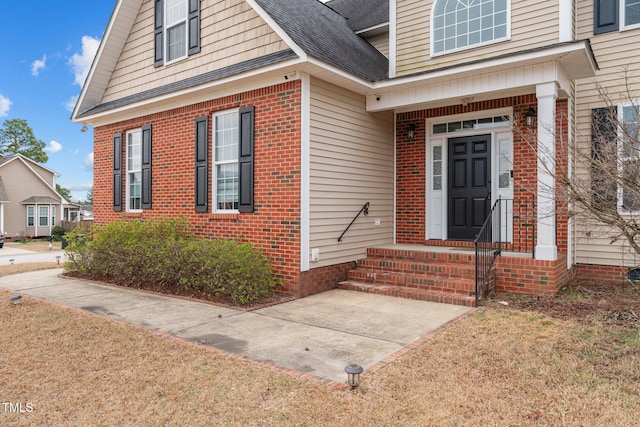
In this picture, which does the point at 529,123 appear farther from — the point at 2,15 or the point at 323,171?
the point at 2,15

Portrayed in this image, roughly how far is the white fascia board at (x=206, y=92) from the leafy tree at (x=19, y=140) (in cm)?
4079

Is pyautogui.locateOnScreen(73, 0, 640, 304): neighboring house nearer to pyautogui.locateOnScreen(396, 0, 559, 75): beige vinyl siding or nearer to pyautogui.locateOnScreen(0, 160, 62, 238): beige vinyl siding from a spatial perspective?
pyautogui.locateOnScreen(396, 0, 559, 75): beige vinyl siding

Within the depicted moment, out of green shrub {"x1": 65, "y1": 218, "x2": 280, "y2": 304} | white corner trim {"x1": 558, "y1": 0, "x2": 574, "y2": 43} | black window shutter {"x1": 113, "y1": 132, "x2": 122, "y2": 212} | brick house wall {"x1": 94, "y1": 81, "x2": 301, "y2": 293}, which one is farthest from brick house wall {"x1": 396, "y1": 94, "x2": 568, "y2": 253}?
black window shutter {"x1": 113, "y1": 132, "x2": 122, "y2": 212}

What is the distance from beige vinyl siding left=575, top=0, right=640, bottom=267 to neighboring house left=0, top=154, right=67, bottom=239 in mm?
31171

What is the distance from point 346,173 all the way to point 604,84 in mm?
4788

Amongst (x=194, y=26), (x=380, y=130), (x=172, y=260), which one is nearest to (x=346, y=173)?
(x=380, y=130)

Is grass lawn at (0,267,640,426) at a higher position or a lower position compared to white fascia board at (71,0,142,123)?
lower

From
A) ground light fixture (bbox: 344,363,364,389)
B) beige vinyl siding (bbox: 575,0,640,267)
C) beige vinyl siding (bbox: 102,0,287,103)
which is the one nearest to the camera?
ground light fixture (bbox: 344,363,364,389)

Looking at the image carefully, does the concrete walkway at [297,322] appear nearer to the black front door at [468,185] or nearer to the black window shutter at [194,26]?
the black front door at [468,185]

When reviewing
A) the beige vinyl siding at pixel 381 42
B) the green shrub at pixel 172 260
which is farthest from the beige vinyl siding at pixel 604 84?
the green shrub at pixel 172 260

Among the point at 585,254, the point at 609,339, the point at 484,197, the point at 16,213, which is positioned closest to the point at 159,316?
the point at 609,339

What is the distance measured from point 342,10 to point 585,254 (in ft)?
30.0

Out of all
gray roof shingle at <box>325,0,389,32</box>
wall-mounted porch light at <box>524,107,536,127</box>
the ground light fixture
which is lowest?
the ground light fixture

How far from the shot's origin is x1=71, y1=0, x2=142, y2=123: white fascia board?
33.3 feet
